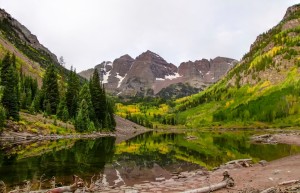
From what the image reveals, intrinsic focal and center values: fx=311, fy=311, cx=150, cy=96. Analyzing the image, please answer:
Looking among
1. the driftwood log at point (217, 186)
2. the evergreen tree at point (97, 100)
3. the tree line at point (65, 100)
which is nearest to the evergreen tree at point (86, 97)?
the tree line at point (65, 100)

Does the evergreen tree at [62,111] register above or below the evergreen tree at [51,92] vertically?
below

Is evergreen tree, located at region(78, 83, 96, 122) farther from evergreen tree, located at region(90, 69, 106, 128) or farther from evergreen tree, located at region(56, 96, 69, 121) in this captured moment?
evergreen tree, located at region(56, 96, 69, 121)

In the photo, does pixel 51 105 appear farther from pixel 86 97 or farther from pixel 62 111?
pixel 86 97

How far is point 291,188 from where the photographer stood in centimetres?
2006

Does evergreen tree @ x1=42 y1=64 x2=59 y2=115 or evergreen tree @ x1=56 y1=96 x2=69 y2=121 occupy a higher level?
evergreen tree @ x1=42 y1=64 x2=59 y2=115

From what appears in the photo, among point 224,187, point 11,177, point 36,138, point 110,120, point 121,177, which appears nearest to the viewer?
point 224,187

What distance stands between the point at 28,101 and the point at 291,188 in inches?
3976

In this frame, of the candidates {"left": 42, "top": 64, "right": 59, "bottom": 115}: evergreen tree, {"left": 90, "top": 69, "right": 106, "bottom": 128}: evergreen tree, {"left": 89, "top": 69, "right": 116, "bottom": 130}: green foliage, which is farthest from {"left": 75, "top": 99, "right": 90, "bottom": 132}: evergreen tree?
{"left": 90, "top": 69, "right": 106, "bottom": 128}: evergreen tree

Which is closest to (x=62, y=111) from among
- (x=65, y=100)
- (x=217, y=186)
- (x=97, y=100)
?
(x=65, y=100)

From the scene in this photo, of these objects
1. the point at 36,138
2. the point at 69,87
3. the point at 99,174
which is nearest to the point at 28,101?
the point at 69,87

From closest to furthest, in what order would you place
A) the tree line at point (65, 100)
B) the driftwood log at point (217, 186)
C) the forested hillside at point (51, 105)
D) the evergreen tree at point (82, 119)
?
1. the driftwood log at point (217, 186)
2. the forested hillside at point (51, 105)
3. the tree line at point (65, 100)
4. the evergreen tree at point (82, 119)

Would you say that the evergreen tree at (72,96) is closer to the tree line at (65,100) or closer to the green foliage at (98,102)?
the tree line at (65,100)

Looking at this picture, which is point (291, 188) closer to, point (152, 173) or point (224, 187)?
point (224, 187)

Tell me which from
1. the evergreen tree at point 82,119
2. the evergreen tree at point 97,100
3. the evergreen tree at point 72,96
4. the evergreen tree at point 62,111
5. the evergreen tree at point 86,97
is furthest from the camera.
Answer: the evergreen tree at point 97,100
